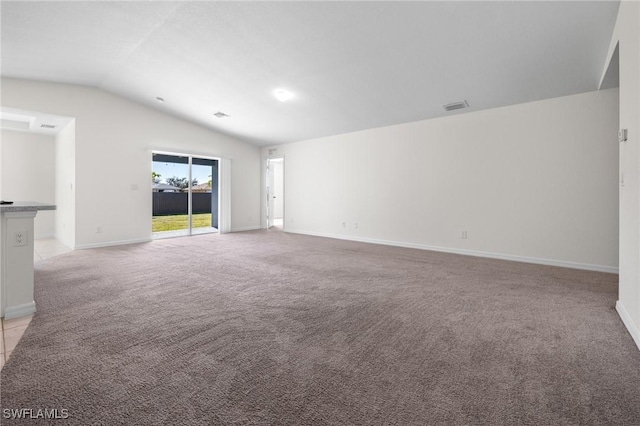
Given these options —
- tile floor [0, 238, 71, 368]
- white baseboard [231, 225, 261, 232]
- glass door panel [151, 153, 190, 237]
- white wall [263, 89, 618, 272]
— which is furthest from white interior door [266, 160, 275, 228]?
tile floor [0, 238, 71, 368]

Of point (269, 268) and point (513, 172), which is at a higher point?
point (513, 172)

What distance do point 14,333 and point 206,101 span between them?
4.95 m

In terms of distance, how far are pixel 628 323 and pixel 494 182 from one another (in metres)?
3.11

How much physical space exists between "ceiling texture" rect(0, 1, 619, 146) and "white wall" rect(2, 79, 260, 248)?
35 cm

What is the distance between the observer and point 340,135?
7.11 meters

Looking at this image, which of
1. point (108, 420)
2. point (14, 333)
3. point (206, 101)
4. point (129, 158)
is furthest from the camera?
point (129, 158)

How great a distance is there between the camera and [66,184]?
6195 mm

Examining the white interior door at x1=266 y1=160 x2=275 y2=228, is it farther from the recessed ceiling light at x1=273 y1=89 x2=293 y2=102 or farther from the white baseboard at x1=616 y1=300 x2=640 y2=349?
the white baseboard at x1=616 y1=300 x2=640 y2=349

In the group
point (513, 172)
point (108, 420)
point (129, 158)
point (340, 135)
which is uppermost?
point (340, 135)

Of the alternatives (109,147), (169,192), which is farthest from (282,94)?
(169,192)

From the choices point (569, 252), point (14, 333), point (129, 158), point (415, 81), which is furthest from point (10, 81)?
point (569, 252)

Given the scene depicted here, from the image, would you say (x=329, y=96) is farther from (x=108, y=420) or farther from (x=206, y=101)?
(x=108, y=420)

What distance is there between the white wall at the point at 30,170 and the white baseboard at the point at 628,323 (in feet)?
33.6

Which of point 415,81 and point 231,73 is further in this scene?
point 231,73
